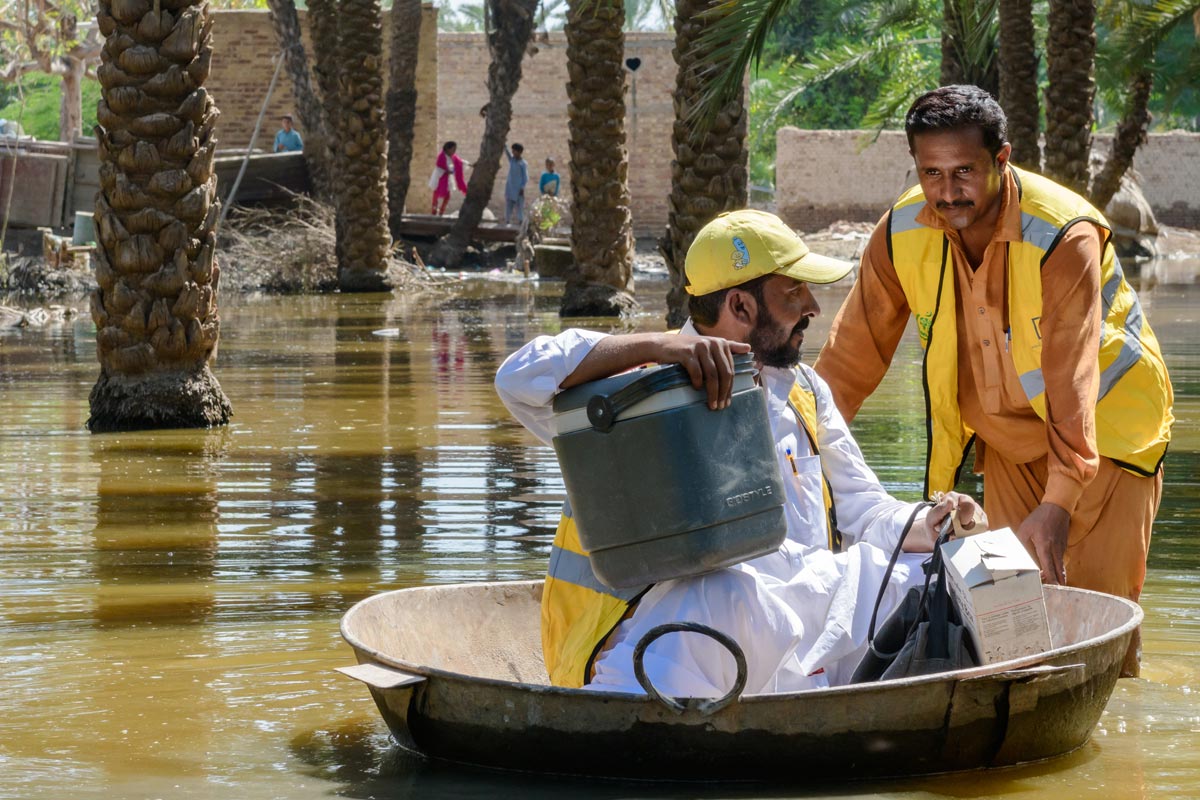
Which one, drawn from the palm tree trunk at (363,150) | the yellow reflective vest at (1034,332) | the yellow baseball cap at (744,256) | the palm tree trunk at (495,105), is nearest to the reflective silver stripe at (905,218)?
the yellow reflective vest at (1034,332)

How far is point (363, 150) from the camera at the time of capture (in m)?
21.8

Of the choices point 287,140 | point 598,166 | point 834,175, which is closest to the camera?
point 598,166

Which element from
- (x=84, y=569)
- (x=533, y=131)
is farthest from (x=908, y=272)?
(x=533, y=131)

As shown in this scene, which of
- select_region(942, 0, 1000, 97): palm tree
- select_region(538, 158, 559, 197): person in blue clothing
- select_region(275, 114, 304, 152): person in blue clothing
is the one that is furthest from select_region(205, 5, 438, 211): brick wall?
select_region(942, 0, 1000, 97): palm tree

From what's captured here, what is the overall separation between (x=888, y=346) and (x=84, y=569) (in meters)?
3.03

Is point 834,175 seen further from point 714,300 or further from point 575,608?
point 575,608

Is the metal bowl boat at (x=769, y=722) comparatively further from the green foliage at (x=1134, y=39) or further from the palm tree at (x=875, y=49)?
the green foliage at (x=1134, y=39)

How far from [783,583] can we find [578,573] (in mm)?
467

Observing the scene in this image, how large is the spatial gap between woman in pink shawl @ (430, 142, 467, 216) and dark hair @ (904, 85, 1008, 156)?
2516 centimetres

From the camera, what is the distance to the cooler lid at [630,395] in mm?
3930

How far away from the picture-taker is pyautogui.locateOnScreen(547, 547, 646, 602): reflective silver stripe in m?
4.16

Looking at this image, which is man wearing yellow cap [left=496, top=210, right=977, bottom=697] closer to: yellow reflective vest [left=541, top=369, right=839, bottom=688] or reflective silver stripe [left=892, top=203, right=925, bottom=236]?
yellow reflective vest [left=541, top=369, right=839, bottom=688]

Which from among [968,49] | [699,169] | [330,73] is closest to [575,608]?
[699,169]

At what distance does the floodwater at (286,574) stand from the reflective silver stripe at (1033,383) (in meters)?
0.86
